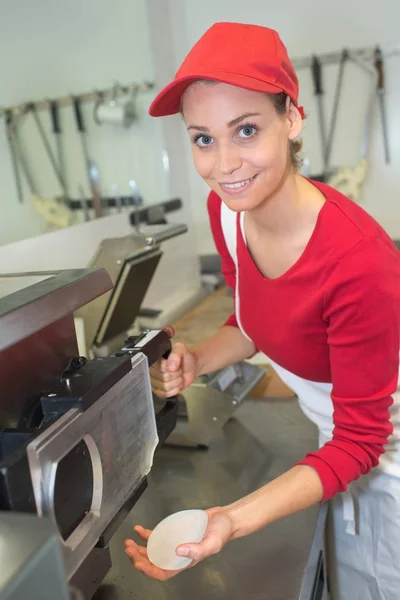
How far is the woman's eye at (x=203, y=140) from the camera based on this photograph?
698 millimetres

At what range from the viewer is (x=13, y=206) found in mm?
1489

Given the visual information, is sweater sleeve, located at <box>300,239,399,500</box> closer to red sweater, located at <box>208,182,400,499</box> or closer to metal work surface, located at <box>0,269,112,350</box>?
red sweater, located at <box>208,182,400,499</box>

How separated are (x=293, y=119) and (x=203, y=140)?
0.12m

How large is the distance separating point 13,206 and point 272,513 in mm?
1086

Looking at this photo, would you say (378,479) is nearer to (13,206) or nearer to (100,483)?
(100,483)

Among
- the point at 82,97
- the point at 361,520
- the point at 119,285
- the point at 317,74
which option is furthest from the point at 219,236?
the point at 317,74

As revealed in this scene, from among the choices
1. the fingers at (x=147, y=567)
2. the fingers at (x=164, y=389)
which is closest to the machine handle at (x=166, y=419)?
the fingers at (x=164, y=389)

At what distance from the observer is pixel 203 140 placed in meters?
0.70

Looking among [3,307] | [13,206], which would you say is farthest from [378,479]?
[13,206]

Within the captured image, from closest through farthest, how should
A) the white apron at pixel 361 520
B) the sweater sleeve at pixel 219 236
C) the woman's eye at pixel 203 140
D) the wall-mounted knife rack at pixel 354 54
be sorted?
the woman's eye at pixel 203 140 < the white apron at pixel 361 520 < the sweater sleeve at pixel 219 236 < the wall-mounted knife rack at pixel 354 54

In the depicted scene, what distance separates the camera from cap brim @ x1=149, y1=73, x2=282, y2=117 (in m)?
0.62

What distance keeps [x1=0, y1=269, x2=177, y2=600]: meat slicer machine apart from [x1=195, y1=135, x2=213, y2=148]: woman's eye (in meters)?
0.22

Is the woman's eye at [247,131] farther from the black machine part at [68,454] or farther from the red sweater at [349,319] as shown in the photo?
the black machine part at [68,454]

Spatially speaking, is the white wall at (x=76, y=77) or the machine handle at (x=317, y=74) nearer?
the white wall at (x=76, y=77)
